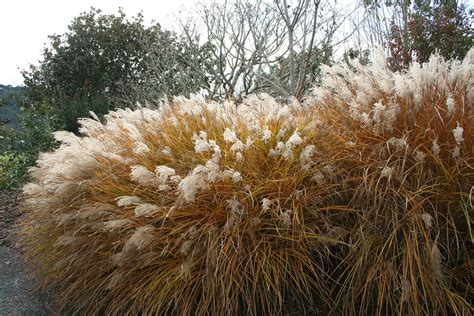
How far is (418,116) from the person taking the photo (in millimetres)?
3018

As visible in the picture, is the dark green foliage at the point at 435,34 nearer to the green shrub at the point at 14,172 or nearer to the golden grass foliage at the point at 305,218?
the golden grass foliage at the point at 305,218

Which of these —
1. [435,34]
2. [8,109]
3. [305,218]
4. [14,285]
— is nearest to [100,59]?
[8,109]

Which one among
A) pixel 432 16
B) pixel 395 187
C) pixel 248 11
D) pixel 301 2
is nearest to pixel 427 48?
pixel 432 16

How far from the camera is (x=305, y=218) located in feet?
9.53

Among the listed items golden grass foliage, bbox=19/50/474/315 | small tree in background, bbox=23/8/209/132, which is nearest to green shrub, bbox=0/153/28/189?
small tree in background, bbox=23/8/209/132

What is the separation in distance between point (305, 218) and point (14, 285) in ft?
8.27

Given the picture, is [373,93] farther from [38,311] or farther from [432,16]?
[432,16]

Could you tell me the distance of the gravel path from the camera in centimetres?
359

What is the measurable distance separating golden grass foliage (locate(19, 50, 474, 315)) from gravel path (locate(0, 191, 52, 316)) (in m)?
0.33

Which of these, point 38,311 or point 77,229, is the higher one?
point 77,229

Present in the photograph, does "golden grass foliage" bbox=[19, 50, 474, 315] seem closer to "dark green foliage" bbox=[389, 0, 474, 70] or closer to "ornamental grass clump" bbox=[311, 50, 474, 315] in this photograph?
"ornamental grass clump" bbox=[311, 50, 474, 315]

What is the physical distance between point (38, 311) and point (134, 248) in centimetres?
114

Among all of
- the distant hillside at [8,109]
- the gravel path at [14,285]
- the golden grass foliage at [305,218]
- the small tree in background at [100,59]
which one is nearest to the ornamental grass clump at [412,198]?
the golden grass foliage at [305,218]

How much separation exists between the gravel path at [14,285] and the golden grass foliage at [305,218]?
0.33 metres
